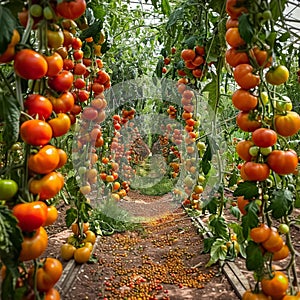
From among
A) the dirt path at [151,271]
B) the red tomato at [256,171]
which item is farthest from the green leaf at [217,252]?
the red tomato at [256,171]

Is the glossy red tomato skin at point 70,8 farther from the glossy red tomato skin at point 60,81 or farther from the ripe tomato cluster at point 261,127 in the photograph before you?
the ripe tomato cluster at point 261,127

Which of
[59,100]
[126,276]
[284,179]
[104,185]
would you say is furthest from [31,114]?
[104,185]

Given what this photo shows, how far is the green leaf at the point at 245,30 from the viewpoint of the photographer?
94cm

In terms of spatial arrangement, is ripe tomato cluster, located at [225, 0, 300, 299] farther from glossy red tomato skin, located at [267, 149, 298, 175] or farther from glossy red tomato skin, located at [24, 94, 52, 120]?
glossy red tomato skin, located at [24, 94, 52, 120]

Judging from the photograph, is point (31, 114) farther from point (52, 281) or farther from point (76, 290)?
point (76, 290)

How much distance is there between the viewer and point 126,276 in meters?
2.21

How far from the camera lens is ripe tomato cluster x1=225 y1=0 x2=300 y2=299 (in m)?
1.01

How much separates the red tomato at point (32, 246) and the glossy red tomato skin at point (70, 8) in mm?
522

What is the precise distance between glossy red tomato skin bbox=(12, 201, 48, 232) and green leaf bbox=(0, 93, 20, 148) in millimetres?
152

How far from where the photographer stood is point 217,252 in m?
2.12

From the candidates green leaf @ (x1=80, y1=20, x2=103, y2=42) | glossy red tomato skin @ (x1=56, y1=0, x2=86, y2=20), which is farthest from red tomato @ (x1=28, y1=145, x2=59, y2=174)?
green leaf @ (x1=80, y1=20, x2=103, y2=42)

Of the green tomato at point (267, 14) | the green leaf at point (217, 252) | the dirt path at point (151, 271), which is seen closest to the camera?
the green tomato at point (267, 14)

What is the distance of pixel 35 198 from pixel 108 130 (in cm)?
295

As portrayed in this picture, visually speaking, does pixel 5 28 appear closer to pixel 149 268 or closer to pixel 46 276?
pixel 46 276
